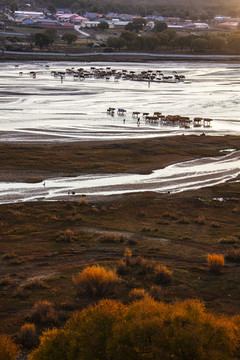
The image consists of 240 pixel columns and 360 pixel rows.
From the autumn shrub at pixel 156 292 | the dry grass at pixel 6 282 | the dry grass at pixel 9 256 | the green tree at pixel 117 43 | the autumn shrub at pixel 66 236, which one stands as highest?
the green tree at pixel 117 43

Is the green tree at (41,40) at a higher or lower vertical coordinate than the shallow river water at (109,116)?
higher

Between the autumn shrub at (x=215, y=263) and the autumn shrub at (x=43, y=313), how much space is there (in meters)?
5.05

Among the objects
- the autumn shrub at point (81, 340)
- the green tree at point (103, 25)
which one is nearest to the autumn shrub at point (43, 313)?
the autumn shrub at point (81, 340)

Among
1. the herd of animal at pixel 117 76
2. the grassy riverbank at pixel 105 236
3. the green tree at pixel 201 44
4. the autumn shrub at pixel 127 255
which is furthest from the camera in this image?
the green tree at pixel 201 44

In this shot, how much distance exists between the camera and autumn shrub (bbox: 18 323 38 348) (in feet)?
32.9

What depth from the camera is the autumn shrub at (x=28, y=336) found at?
10016mm

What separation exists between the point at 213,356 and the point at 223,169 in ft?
66.2

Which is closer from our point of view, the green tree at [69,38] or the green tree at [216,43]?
the green tree at [69,38]

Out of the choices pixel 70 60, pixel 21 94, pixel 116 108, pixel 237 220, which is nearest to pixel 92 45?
pixel 70 60

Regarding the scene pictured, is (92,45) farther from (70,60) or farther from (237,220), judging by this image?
(237,220)

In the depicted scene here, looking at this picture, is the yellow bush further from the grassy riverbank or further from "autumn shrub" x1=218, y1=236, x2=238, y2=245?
"autumn shrub" x1=218, y1=236, x2=238, y2=245

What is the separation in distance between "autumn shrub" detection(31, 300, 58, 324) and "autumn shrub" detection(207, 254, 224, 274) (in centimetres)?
505

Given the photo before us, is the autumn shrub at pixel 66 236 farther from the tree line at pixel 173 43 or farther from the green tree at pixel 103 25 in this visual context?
the green tree at pixel 103 25

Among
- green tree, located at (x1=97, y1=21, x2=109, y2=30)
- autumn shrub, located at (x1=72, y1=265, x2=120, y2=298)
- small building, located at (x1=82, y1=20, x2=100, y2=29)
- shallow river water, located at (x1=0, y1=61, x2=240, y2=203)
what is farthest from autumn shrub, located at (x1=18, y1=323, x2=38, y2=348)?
small building, located at (x1=82, y1=20, x2=100, y2=29)
